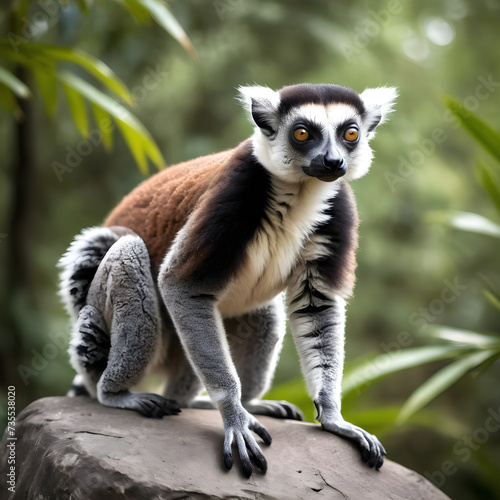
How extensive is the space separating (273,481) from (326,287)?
118cm

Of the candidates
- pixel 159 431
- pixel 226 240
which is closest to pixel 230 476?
pixel 159 431

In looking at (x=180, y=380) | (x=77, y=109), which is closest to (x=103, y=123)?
(x=77, y=109)

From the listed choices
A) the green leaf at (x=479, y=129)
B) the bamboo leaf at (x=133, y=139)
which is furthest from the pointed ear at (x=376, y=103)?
the bamboo leaf at (x=133, y=139)

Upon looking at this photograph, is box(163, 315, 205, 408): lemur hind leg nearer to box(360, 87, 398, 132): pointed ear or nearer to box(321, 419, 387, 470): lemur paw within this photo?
box(321, 419, 387, 470): lemur paw

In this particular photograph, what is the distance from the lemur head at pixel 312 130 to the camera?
331 centimetres

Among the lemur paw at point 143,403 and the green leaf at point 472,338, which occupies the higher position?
the green leaf at point 472,338

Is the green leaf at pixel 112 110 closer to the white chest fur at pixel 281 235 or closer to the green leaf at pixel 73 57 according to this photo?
the green leaf at pixel 73 57

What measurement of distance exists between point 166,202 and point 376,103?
1474 mm

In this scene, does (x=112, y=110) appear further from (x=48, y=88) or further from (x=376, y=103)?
(x=376, y=103)

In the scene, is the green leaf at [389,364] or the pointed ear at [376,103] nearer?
the pointed ear at [376,103]

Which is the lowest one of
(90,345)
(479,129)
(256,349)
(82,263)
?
(90,345)

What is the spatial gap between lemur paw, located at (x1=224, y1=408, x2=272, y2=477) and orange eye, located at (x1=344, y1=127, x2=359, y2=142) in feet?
5.26

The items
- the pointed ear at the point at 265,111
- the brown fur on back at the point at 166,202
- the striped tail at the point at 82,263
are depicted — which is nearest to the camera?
the pointed ear at the point at 265,111

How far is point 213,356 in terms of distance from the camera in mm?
3412
